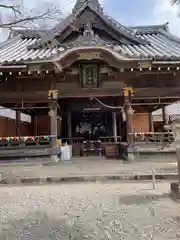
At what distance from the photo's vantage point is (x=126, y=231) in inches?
140

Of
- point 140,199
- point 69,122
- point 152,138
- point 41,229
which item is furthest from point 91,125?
point 41,229

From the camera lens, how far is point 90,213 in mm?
4398

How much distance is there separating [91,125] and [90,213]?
40.1ft

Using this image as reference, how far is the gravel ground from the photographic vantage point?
352cm

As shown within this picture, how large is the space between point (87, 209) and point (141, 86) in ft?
24.0

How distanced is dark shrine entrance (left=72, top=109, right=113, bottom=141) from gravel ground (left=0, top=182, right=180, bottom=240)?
31.8ft

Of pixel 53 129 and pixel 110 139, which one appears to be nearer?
pixel 53 129

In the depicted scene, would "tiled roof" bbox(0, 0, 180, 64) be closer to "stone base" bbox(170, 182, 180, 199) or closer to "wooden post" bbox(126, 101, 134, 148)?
"wooden post" bbox(126, 101, 134, 148)

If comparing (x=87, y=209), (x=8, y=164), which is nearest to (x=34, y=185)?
(x=87, y=209)

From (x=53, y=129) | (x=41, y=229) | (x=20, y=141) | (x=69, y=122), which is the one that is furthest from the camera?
(x=69, y=122)

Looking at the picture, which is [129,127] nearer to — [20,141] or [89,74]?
[89,74]

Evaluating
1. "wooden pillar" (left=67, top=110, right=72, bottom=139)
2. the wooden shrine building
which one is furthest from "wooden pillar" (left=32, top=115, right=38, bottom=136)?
the wooden shrine building

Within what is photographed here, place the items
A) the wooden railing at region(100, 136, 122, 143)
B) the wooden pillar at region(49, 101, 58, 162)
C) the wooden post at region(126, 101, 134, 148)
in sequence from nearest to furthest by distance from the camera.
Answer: the wooden pillar at region(49, 101, 58, 162), the wooden post at region(126, 101, 134, 148), the wooden railing at region(100, 136, 122, 143)

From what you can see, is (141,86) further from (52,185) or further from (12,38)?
(12,38)
